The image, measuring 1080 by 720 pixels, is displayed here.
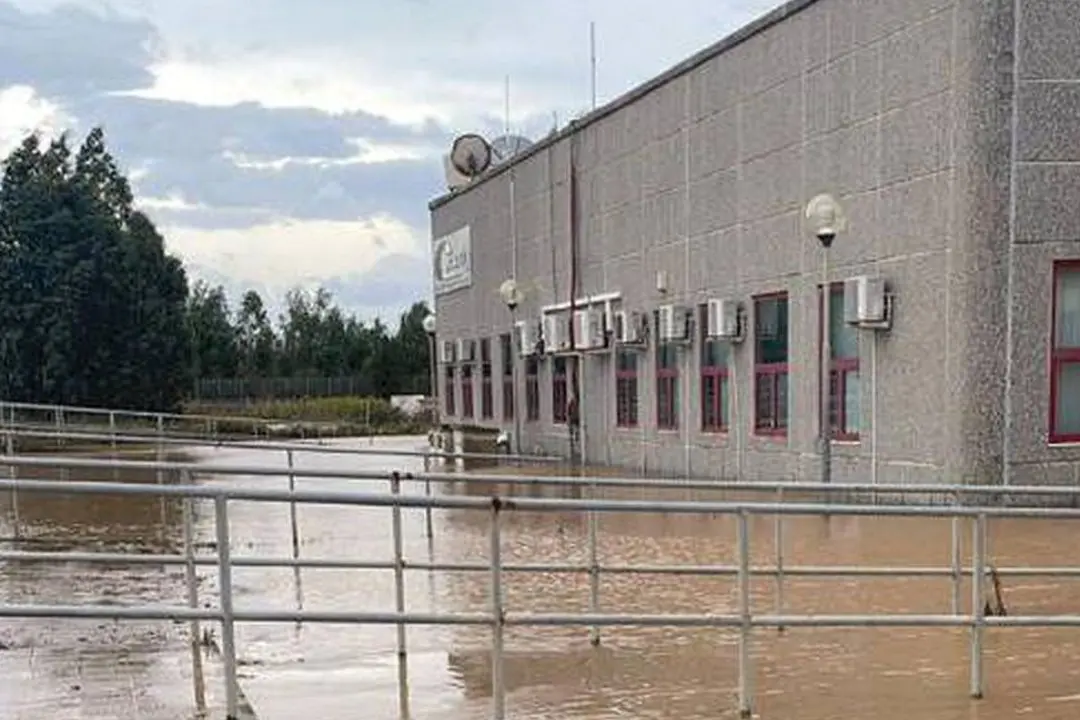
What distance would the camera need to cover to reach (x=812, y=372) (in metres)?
17.2

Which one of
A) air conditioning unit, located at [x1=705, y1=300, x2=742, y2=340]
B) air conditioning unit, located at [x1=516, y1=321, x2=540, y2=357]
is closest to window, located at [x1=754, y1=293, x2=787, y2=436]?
air conditioning unit, located at [x1=705, y1=300, x2=742, y2=340]

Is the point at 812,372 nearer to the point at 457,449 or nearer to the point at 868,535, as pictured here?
the point at 868,535

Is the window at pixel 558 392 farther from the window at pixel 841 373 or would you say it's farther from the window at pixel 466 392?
the window at pixel 841 373

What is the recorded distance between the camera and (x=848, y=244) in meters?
16.4

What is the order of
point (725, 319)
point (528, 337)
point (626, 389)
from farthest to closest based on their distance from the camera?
point (528, 337), point (626, 389), point (725, 319)

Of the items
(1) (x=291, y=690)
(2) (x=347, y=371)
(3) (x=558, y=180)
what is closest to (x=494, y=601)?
(1) (x=291, y=690)

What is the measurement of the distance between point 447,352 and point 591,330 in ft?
47.5

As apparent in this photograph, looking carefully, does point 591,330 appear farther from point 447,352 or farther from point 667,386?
point 447,352

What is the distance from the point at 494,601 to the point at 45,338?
42742mm

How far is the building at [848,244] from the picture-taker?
551 inches

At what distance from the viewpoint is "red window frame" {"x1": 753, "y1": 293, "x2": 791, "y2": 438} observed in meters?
18.1

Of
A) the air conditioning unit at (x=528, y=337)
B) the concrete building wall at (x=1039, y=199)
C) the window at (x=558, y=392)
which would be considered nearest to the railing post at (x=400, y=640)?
the concrete building wall at (x=1039, y=199)

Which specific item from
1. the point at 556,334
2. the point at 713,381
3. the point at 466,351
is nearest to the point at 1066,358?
the point at 713,381

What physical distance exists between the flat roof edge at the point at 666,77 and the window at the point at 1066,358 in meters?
5.26
